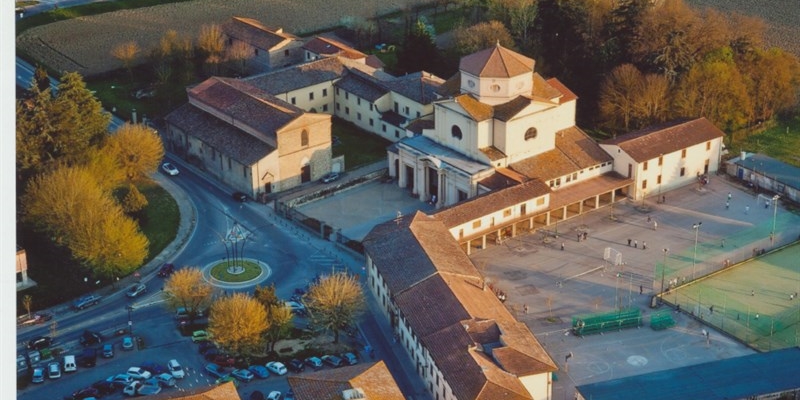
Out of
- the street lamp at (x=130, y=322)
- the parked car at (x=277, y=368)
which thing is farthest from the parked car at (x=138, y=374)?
the parked car at (x=277, y=368)

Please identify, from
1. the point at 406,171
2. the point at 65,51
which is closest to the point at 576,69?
the point at 406,171

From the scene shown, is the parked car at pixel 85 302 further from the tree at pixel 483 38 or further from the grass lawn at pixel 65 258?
the tree at pixel 483 38

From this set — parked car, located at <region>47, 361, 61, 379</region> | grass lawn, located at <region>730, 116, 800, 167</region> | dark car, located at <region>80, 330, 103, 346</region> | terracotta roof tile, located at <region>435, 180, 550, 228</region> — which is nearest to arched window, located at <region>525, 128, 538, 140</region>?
terracotta roof tile, located at <region>435, 180, 550, 228</region>

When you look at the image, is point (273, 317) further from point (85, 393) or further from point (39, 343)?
point (39, 343)

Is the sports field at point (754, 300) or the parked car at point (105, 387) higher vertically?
the sports field at point (754, 300)

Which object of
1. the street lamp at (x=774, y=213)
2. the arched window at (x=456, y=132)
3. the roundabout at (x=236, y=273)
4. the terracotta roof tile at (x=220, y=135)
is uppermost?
the arched window at (x=456, y=132)
